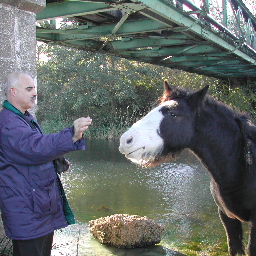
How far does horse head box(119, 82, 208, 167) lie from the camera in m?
2.11

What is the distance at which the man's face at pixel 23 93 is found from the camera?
2.01m

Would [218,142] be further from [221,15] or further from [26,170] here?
[221,15]

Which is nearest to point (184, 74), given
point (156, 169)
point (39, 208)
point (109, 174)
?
point (156, 169)

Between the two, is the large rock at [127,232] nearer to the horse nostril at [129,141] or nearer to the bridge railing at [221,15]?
the horse nostril at [129,141]

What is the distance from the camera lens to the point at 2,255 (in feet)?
8.46

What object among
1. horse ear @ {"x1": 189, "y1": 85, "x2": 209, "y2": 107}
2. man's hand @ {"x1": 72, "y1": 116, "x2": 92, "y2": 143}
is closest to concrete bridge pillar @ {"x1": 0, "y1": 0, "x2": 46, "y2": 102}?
man's hand @ {"x1": 72, "y1": 116, "x2": 92, "y2": 143}

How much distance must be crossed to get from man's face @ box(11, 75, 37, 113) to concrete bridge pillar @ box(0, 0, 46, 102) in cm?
78

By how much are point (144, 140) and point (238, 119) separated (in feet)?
3.51

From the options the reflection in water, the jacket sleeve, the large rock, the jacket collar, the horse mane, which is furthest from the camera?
the reflection in water

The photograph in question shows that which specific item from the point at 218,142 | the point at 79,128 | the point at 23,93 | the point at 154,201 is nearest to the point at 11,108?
the point at 23,93

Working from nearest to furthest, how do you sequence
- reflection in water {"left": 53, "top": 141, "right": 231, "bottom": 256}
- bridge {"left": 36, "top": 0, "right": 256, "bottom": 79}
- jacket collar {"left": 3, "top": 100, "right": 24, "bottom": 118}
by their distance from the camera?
jacket collar {"left": 3, "top": 100, "right": 24, "bottom": 118}, reflection in water {"left": 53, "top": 141, "right": 231, "bottom": 256}, bridge {"left": 36, "top": 0, "right": 256, "bottom": 79}

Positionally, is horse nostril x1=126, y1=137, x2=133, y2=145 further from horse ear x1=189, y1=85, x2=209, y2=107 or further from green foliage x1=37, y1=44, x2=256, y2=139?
green foliage x1=37, y1=44, x2=256, y2=139

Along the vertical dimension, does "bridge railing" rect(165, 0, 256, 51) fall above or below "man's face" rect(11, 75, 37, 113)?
above

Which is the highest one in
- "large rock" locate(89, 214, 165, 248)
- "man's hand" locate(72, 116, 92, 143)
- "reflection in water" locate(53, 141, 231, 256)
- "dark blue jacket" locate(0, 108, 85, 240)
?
"man's hand" locate(72, 116, 92, 143)
